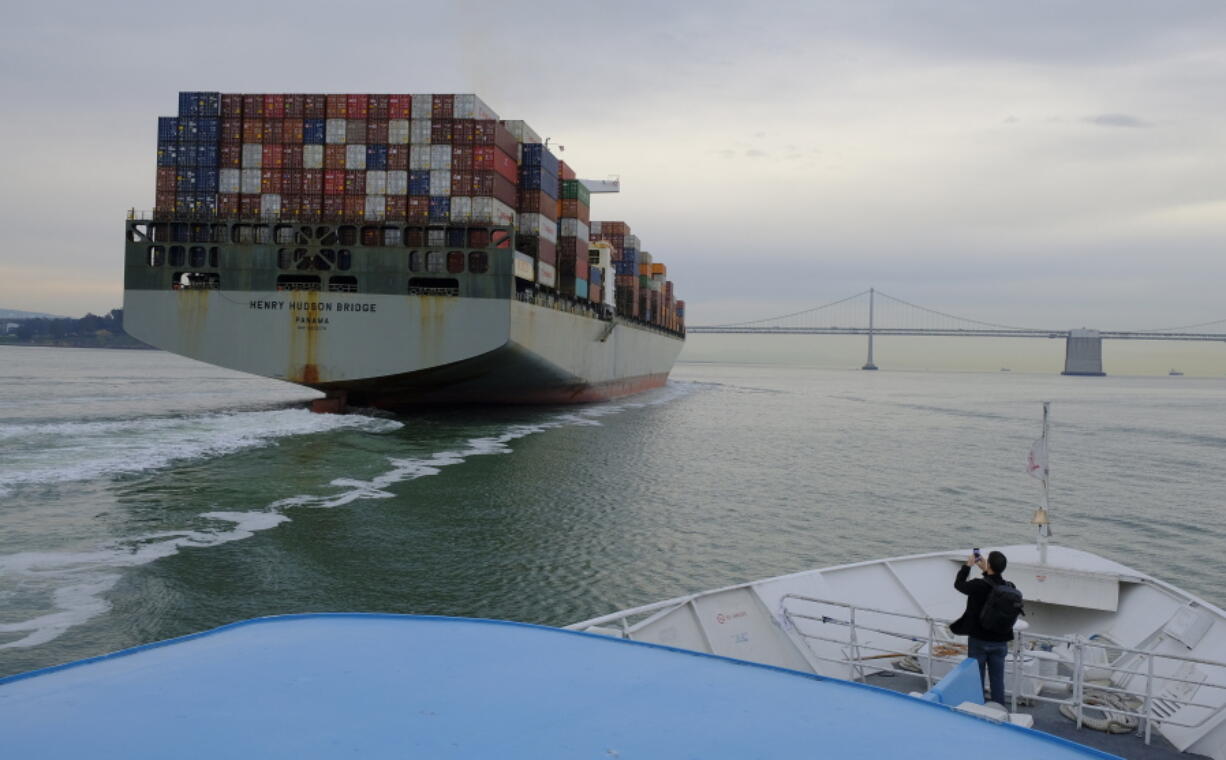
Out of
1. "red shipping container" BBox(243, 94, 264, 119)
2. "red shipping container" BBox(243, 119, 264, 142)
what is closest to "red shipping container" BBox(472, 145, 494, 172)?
"red shipping container" BBox(243, 119, 264, 142)

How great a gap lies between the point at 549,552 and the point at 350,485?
7.52 metres

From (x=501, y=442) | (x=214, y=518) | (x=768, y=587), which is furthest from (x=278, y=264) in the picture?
(x=768, y=587)

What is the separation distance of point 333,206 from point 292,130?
3810 millimetres

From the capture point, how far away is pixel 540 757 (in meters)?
3.01

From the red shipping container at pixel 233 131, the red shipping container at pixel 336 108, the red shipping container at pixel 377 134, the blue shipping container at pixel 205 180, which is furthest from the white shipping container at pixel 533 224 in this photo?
the blue shipping container at pixel 205 180

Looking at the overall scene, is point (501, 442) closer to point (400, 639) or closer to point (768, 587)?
point (768, 587)

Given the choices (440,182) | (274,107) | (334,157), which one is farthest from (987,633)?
(274,107)

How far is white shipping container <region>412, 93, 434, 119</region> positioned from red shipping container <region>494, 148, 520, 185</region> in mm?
3120

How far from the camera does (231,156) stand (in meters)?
33.7

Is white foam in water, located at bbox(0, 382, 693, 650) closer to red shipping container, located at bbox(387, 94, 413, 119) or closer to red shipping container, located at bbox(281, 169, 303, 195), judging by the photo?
→ red shipping container, located at bbox(281, 169, 303, 195)

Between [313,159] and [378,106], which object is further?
[378,106]

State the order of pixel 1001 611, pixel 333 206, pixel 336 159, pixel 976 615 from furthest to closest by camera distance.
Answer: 1. pixel 336 159
2. pixel 333 206
3. pixel 976 615
4. pixel 1001 611

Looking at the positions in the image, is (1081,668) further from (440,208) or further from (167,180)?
(167,180)

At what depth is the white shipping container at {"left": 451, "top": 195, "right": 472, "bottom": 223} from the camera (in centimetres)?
3266
